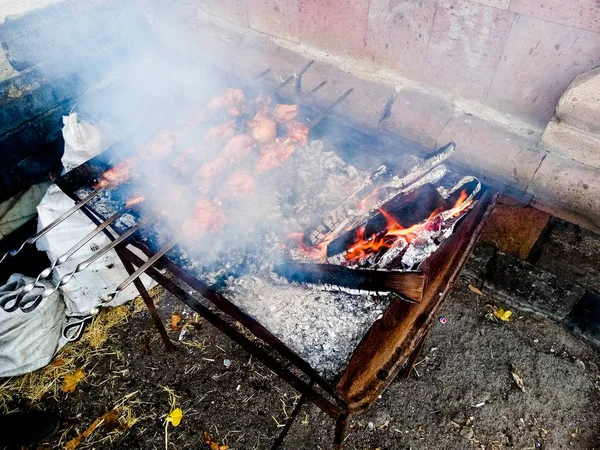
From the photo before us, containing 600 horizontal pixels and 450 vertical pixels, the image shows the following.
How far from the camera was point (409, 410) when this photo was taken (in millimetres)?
3986

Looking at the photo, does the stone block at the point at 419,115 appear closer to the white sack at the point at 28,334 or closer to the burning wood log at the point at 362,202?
the burning wood log at the point at 362,202

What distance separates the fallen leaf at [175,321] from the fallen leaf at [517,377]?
3.68 metres

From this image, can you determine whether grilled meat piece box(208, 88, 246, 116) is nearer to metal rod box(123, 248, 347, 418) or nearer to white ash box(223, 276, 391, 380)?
metal rod box(123, 248, 347, 418)

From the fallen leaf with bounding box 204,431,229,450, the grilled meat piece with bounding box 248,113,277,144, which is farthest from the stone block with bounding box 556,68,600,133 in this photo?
the fallen leaf with bounding box 204,431,229,450

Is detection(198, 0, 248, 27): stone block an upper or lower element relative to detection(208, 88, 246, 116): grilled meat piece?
upper

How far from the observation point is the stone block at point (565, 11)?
283 centimetres

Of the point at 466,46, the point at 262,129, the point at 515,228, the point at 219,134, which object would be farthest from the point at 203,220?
the point at 515,228

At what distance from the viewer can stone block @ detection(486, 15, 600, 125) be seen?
9.84 ft

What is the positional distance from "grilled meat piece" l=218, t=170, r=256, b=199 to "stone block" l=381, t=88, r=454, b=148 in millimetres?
1759

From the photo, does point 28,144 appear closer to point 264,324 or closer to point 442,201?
point 264,324

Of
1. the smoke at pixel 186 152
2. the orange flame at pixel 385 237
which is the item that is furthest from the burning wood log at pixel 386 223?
the smoke at pixel 186 152

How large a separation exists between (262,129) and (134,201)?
132cm

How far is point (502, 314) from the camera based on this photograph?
464cm

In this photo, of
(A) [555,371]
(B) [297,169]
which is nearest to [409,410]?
(A) [555,371]
